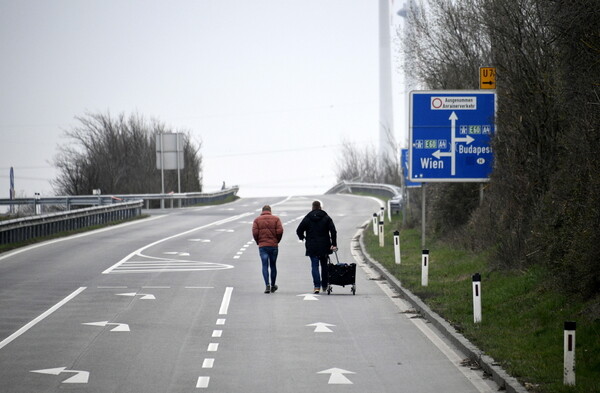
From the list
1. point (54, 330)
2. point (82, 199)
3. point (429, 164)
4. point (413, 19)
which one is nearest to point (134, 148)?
point (82, 199)

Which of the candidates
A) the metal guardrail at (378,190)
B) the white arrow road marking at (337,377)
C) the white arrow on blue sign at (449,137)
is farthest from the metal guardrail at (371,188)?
the white arrow road marking at (337,377)

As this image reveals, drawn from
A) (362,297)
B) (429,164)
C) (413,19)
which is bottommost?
(362,297)

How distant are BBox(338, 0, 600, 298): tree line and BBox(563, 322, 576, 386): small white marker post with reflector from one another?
13.8 feet

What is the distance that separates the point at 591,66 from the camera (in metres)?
16.6

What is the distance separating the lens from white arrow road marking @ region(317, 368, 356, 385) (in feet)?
39.3

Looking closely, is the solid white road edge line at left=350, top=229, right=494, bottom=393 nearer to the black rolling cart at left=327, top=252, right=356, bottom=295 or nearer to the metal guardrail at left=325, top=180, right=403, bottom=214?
the black rolling cart at left=327, top=252, right=356, bottom=295

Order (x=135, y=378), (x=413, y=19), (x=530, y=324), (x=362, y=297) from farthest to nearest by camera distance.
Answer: (x=413, y=19) < (x=362, y=297) < (x=530, y=324) < (x=135, y=378)

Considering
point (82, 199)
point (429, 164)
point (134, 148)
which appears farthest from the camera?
point (134, 148)

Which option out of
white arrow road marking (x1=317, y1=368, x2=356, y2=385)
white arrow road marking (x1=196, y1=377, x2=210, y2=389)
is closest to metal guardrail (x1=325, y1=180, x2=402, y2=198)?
white arrow road marking (x1=317, y1=368, x2=356, y2=385)

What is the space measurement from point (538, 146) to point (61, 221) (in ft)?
76.1

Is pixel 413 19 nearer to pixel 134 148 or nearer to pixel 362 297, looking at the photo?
pixel 362 297

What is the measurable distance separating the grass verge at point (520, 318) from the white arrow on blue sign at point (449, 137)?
2392 mm

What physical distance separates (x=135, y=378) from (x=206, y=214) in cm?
4459

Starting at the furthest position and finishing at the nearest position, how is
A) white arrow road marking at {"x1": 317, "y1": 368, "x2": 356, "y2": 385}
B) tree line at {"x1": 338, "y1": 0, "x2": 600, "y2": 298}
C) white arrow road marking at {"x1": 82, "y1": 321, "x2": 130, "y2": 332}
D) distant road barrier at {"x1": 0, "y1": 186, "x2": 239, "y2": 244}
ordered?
1. distant road barrier at {"x1": 0, "y1": 186, "x2": 239, "y2": 244}
2. white arrow road marking at {"x1": 82, "y1": 321, "x2": 130, "y2": 332}
3. tree line at {"x1": 338, "y1": 0, "x2": 600, "y2": 298}
4. white arrow road marking at {"x1": 317, "y1": 368, "x2": 356, "y2": 385}
